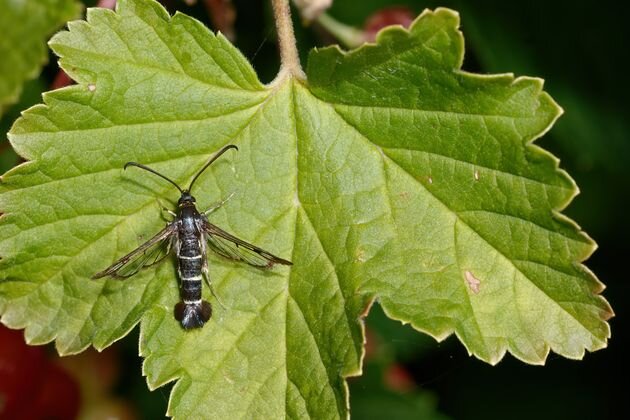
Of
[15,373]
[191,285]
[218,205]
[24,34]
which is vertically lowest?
[15,373]

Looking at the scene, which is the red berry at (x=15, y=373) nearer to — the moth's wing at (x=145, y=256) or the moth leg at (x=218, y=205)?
the moth's wing at (x=145, y=256)

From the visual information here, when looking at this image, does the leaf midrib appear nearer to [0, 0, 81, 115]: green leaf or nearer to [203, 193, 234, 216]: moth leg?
[203, 193, 234, 216]: moth leg

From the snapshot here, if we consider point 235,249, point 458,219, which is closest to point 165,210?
point 235,249

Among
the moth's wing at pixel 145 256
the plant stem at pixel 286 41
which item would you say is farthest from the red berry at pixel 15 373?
the plant stem at pixel 286 41

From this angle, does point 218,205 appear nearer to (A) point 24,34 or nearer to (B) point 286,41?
(B) point 286,41

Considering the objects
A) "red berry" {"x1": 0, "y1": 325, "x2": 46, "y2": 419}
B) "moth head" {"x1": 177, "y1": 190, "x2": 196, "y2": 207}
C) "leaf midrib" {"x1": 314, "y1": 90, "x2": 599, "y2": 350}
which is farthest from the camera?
"red berry" {"x1": 0, "y1": 325, "x2": 46, "y2": 419}

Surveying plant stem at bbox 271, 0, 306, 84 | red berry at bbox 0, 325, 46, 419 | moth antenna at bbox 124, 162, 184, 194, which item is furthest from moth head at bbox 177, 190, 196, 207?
red berry at bbox 0, 325, 46, 419
